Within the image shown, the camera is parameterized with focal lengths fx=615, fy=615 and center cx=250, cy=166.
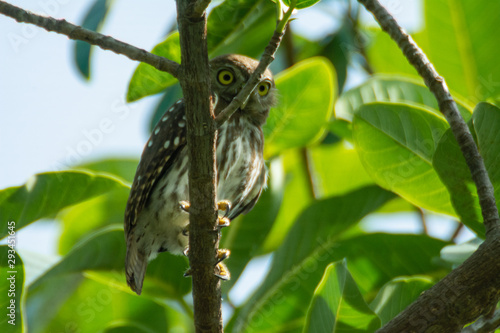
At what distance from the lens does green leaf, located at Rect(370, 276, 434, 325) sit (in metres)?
2.60

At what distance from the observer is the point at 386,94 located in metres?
3.30

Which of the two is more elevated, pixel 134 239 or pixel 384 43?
pixel 384 43

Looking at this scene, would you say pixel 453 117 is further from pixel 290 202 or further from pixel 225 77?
pixel 290 202

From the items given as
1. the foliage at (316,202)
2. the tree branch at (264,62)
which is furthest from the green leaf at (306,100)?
the tree branch at (264,62)

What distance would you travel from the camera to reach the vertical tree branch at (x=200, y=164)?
193 cm

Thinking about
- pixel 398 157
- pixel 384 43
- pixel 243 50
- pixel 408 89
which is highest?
pixel 384 43

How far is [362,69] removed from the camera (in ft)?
15.1

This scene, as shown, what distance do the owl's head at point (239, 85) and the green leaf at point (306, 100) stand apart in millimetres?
191

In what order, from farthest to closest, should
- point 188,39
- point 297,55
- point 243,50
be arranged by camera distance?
point 297,55, point 243,50, point 188,39

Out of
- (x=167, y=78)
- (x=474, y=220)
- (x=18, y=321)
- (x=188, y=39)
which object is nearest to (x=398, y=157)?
(x=474, y=220)

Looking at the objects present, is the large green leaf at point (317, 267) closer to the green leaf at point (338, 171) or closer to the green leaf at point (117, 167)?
the green leaf at point (338, 171)

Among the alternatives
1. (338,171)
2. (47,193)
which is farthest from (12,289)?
(338,171)

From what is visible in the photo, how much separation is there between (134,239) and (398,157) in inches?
66.9

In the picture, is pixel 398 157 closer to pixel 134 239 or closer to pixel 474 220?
pixel 474 220
